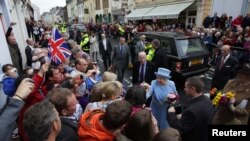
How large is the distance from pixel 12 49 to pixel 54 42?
2.61m

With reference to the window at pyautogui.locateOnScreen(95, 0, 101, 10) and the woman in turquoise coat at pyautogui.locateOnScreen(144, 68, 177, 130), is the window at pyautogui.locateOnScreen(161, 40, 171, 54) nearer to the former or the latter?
the woman in turquoise coat at pyautogui.locateOnScreen(144, 68, 177, 130)

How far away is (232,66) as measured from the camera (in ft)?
18.3

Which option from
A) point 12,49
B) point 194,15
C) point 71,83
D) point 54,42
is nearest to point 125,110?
point 71,83

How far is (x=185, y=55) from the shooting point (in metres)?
6.93

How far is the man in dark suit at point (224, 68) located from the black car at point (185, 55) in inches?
51.5

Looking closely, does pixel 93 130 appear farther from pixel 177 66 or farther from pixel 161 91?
pixel 177 66

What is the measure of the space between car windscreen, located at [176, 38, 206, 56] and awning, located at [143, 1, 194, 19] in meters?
11.6

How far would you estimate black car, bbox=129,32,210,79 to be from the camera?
691cm

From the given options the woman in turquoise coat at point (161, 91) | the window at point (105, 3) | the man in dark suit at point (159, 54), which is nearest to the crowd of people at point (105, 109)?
the woman in turquoise coat at point (161, 91)

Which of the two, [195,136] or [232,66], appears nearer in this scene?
[195,136]

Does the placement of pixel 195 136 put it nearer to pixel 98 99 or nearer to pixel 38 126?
pixel 98 99

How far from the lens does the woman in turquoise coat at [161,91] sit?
3.90m

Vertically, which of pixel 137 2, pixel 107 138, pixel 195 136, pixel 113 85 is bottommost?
pixel 195 136

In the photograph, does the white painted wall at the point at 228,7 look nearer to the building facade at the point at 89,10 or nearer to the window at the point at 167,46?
the window at the point at 167,46
